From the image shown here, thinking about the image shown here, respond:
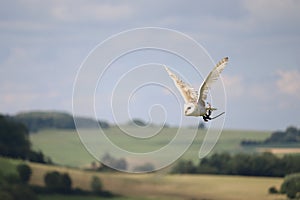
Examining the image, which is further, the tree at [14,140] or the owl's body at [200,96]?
the tree at [14,140]

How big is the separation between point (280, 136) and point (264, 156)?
314 inches

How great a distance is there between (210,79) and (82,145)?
296ft

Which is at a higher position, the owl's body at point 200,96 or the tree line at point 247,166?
the tree line at point 247,166

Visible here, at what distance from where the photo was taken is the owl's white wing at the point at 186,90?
25.3 m

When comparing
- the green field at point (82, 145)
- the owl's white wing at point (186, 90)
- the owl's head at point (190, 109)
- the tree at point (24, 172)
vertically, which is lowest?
the owl's head at point (190, 109)

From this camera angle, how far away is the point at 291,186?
110 m

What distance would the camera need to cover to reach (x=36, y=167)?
Answer: 114 meters

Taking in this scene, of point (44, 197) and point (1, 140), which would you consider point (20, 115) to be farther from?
point (44, 197)

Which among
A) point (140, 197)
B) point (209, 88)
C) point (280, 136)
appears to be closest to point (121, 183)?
Result: point (140, 197)

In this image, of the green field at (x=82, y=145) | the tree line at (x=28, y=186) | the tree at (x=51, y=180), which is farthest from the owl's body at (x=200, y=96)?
the tree at (x=51, y=180)

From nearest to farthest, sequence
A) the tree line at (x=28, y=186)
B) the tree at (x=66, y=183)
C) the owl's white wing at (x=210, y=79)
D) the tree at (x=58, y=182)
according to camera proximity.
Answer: the owl's white wing at (x=210, y=79)
the tree at (x=66, y=183)
the tree at (x=58, y=182)
the tree line at (x=28, y=186)

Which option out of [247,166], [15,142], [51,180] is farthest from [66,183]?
[247,166]

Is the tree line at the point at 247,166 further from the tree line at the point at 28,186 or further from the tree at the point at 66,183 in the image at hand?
the tree line at the point at 28,186

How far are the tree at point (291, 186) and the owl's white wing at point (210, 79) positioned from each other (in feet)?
275
